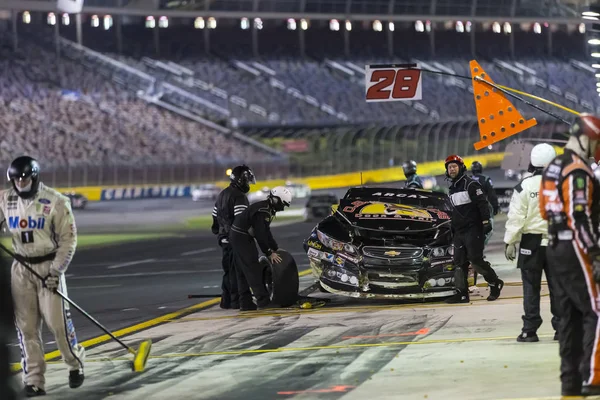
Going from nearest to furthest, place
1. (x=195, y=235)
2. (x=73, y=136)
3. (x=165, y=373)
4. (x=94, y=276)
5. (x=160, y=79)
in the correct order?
1. (x=165, y=373)
2. (x=94, y=276)
3. (x=195, y=235)
4. (x=73, y=136)
5. (x=160, y=79)

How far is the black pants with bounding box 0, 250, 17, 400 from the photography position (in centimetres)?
619

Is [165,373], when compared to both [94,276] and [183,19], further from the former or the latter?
[183,19]

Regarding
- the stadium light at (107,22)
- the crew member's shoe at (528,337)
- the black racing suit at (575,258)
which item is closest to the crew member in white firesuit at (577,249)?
the black racing suit at (575,258)

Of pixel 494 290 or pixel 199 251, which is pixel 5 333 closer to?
pixel 494 290

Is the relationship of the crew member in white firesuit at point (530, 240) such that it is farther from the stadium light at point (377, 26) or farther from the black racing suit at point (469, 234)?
the stadium light at point (377, 26)

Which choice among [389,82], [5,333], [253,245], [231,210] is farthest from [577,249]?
[389,82]

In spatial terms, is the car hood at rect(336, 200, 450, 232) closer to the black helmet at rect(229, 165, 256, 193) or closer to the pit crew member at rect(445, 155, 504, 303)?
the pit crew member at rect(445, 155, 504, 303)

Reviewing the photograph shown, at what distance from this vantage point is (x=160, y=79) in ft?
213

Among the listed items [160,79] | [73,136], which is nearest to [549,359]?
[73,136]

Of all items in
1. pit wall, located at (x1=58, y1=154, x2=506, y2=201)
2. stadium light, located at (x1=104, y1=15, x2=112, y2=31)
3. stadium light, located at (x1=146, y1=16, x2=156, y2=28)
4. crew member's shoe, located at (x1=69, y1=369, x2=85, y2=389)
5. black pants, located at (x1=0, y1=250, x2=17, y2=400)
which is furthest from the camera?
stadium light, located at (x1=146, y1=16, x2=156, y2=28)

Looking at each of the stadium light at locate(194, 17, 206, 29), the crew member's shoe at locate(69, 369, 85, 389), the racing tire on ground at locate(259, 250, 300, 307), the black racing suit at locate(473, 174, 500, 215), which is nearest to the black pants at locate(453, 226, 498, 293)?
the racing tire on ground at locate(259, 250, 300, 307)

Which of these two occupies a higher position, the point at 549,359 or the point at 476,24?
the point at 476,24

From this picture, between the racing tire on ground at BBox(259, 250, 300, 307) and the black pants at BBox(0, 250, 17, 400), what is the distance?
722 cm

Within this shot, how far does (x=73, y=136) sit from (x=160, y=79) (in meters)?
10.4
